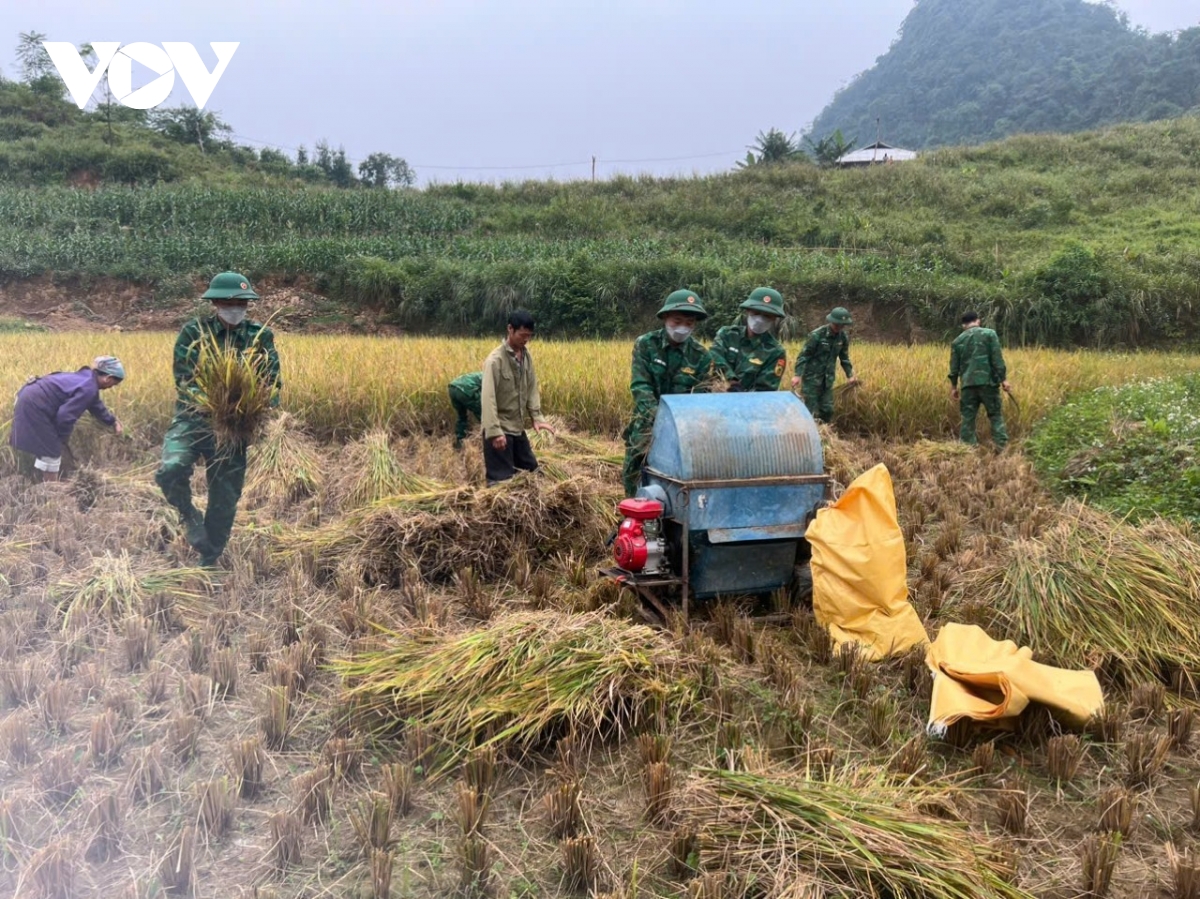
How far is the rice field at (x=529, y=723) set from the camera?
2.18 m

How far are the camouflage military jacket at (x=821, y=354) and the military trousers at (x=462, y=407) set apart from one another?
3.14 m

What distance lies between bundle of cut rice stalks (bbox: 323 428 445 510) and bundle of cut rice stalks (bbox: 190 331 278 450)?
907mm

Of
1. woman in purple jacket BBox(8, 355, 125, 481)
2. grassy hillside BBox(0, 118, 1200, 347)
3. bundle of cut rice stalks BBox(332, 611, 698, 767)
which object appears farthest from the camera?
grassy hillside BBox(0, 118, 1200, 347)

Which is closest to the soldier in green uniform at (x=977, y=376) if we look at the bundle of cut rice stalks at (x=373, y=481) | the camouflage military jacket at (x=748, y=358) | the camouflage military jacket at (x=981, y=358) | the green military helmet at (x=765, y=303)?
the camouflage military jacket at (x=981, y=358)

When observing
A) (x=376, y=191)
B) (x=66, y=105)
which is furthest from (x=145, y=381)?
(x=66, y=105)

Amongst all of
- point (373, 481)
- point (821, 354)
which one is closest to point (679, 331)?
point (373, 481)

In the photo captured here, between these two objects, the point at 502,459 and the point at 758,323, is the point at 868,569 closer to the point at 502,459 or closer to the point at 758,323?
the point at 758,323

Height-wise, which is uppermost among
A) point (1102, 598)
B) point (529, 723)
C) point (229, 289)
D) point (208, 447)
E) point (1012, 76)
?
point (1012, 76)

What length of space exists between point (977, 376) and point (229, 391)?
6.62 m

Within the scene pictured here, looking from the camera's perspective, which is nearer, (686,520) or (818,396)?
(686,520)

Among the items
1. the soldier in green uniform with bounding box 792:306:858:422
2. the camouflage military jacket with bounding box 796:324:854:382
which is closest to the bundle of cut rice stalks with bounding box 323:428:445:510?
the soldier in green uniform with bounding box 792:306:858:422

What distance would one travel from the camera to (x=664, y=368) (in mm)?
4727

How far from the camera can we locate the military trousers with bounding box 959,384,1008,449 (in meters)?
7.80

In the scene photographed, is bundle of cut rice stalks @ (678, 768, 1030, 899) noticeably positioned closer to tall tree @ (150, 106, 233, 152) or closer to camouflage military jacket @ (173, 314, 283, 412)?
camouflage military jacket @ (173, 314, 283, 412)
